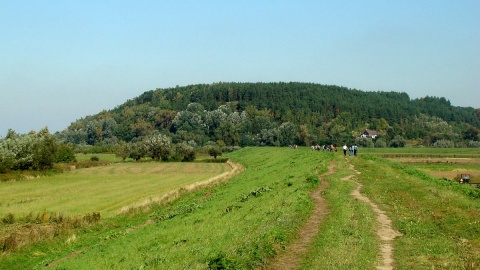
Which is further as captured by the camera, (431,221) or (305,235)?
(431,221)

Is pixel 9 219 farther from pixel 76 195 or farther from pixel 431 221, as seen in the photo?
pixel 431 221

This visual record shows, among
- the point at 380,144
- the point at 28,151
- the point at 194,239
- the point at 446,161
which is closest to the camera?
the point at 194,239

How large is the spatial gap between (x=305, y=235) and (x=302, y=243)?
1191 millimetres

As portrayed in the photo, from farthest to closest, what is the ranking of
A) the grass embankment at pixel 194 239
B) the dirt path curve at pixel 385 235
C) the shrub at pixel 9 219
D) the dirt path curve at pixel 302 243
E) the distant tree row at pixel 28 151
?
the distant tree row at pixel 28 151, the shrub at pixel 9 219, the grass embankment at pixel 194 239, the dirt path curve at pixel 302 243, the dirt path curve at pixel 385 235

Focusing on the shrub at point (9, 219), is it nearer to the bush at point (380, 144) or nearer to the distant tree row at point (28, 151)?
the distant tree row at point (28, 151)

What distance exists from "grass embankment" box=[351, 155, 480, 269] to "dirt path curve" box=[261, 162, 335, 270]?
271 cm

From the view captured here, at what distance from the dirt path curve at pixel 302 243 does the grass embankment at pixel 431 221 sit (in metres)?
2.71

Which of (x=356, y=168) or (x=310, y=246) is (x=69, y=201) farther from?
(x=310, y=246)

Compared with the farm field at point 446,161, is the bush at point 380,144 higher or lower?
higher

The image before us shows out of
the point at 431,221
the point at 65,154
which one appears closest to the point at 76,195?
the point at 431,221

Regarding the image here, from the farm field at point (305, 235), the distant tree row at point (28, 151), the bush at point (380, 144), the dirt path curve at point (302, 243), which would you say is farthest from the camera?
the bush at point (380, 144)

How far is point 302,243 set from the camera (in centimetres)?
1563

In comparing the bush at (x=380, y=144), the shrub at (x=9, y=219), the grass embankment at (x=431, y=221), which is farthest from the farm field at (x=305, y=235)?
the bush at (x=380, y=144)

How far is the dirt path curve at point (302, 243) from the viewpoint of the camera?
44.0 feet
